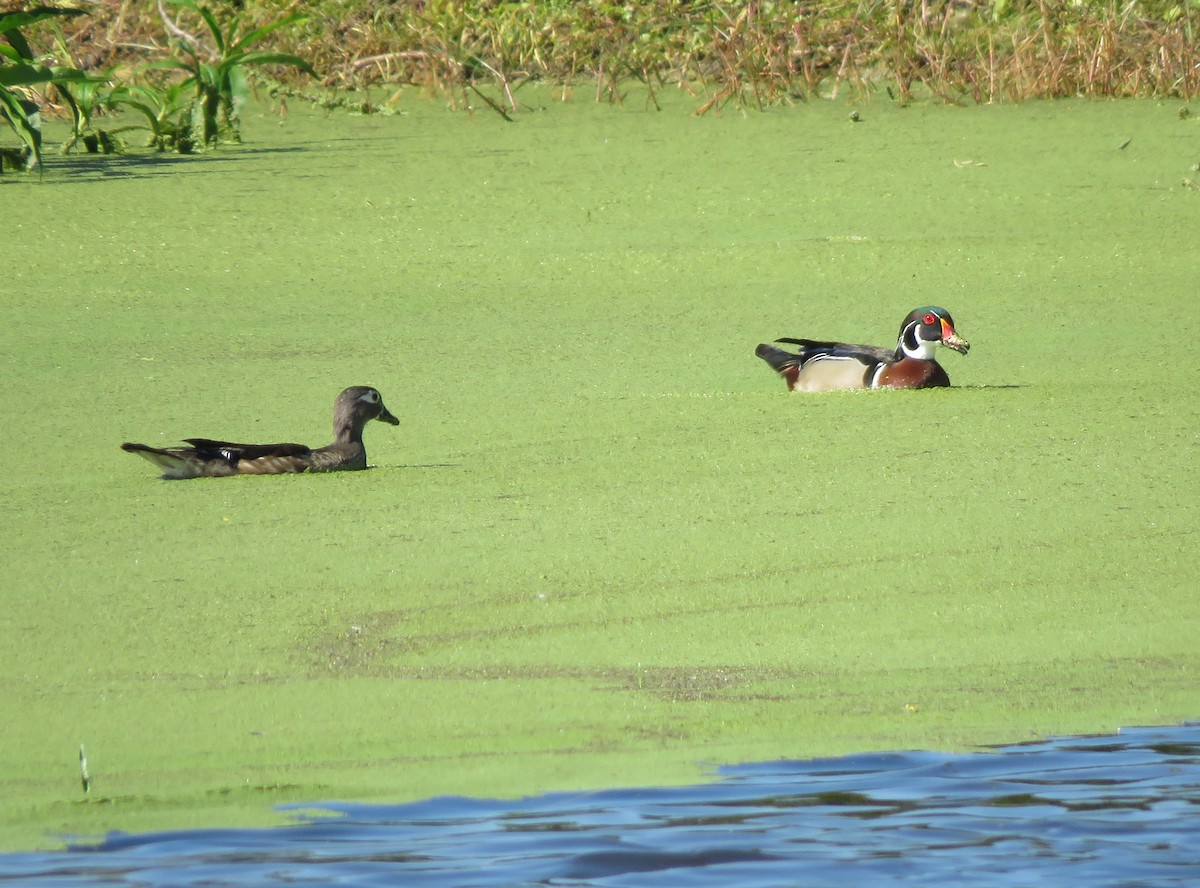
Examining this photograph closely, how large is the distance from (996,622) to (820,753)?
80 cm

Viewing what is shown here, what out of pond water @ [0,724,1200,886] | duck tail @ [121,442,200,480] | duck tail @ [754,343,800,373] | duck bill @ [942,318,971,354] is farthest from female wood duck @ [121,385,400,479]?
pond water @ [0,724,1200,886]

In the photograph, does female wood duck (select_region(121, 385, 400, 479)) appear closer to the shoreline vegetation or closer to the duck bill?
the duck bill

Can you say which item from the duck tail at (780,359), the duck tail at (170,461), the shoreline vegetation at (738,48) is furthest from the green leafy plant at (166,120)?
the duck tail at (170,461)

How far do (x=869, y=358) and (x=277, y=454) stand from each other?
2312 mm

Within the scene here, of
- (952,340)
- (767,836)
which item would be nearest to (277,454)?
(952,340)

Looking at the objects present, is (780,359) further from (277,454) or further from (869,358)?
(277,454)

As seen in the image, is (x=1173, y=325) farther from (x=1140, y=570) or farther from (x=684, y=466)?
(x=1140, y=570)

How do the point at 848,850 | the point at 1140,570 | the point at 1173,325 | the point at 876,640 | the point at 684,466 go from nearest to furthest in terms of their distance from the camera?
the point at 848,850, the point at 876,640, the point at 1140,570, the point at 684,466, the point at 1173,325

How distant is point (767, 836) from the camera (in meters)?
3.07

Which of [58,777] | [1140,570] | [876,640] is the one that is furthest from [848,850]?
[1140,570]

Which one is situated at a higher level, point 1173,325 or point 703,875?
point 1173,325

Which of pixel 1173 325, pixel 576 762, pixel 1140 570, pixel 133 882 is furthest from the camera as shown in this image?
pixel 1173 325

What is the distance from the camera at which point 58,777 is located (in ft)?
10.6

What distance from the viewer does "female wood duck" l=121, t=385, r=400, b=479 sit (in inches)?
210
